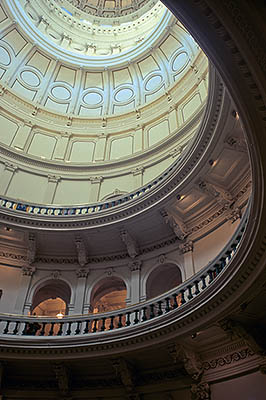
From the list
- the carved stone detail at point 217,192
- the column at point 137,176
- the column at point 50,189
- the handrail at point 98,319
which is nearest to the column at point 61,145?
the column at point 50,189

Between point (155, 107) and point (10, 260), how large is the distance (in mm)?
12602

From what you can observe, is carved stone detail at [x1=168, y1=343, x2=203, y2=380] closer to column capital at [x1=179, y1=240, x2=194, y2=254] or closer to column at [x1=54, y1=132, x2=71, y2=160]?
column capital at [x1=179, y1=240, x2=194, y2=254]

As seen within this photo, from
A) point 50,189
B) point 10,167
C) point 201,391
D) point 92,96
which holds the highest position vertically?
point 92,96

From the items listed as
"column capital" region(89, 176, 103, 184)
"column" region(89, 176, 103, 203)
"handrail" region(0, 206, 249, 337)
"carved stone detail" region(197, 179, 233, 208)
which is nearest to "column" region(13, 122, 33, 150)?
"column capital" region(89, 176, 103, 184)

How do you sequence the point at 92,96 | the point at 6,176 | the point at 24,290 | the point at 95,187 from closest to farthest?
the point at 24,290 < the point at 6,176 < the point at 95,187 < the point at 92,96

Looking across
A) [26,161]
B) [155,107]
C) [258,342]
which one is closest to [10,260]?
[26,161]

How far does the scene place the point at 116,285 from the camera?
14.8 m

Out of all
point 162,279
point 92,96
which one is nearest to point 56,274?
point 162,279

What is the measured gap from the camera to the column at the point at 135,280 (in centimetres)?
1296

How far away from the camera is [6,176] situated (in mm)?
17469

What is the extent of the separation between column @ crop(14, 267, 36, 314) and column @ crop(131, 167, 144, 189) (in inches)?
A: 255

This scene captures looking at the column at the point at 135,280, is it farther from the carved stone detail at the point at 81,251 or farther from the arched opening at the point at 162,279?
the carved stone detail at the point at 81,251

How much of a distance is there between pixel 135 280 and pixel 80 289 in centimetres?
234

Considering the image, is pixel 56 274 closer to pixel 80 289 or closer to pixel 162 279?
pixel 80 289
